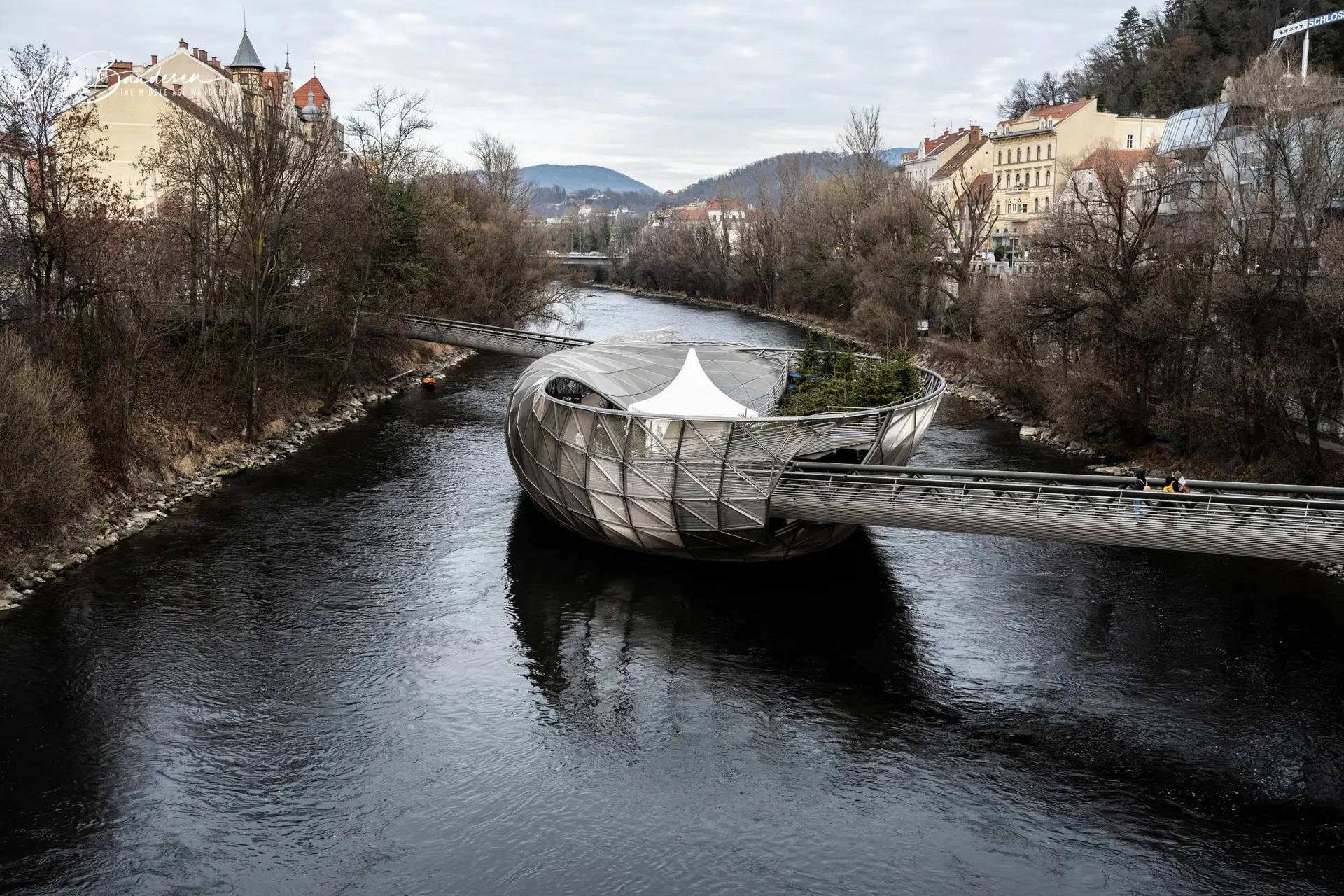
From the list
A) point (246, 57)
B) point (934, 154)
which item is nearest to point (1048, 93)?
point (934, 154)

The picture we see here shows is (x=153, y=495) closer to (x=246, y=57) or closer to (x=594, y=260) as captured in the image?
(x=246, y=57)

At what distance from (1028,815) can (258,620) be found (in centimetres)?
1560

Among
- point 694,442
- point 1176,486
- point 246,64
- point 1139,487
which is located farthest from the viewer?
point 246,64

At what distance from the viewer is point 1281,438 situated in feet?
103

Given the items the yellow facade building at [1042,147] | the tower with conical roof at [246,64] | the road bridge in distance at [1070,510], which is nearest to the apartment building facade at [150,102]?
the tower with conical roof at [246,64]

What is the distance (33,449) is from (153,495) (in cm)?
694

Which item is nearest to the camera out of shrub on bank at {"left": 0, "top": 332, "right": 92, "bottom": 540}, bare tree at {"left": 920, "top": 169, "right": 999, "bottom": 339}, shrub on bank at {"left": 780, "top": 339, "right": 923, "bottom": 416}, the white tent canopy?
shrub on bank at {"left": 0, "top": 332, "right": 92, "bottom": 540}

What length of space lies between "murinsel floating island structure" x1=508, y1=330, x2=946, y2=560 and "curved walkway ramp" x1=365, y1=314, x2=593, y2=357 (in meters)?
18.9

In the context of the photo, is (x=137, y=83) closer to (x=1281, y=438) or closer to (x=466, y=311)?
(x=466, y=311)

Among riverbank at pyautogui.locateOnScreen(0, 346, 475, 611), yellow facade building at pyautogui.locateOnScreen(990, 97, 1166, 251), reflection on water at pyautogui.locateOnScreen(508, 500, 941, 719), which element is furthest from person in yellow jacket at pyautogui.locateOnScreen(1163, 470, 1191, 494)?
yellow facade building at pyautogui.locateOnScreen(990, 97, 1166, 251)

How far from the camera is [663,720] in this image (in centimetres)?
1927

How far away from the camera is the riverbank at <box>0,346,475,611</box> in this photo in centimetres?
2473

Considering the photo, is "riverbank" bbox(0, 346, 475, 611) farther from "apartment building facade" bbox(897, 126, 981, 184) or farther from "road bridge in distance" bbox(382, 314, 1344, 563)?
"apartment building facade" bbox(897, 126, 981, 184)

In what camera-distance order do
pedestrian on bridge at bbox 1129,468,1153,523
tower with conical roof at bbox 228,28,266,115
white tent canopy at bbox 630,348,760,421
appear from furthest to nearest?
tower with conical roof at bbox 228,28,266,115 < white tent canopy at bbox 630,348,760,421 < pedestrian on bridge at bbox 1129,468,1153,523
